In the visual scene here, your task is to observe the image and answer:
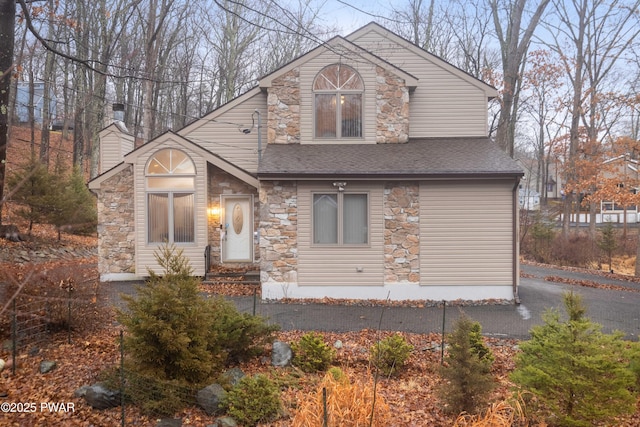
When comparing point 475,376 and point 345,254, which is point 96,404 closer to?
point 475,376

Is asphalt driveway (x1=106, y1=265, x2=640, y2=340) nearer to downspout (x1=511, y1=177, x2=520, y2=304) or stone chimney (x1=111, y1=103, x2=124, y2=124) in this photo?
downspout (x1=511, y1=177, x2=520, y2=304)

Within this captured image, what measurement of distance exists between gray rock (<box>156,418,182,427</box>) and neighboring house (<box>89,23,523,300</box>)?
591 centimetres

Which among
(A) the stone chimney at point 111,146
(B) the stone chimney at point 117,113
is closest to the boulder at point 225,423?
(A) the stone chimney at point 111,146

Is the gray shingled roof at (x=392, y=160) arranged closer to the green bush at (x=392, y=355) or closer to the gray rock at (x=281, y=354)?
the gray rock at (x=281, y=354)

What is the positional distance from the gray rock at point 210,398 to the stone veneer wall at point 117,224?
26.5 ft

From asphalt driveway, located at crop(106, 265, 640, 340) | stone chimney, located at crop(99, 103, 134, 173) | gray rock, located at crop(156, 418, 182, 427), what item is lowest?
asphalt driveway, located at crop(106, 265, 640, 340)

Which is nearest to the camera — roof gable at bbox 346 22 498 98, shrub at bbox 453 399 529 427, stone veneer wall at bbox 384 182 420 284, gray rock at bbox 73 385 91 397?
shrub at bbox 453 399 529 427

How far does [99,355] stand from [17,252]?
9982 mm

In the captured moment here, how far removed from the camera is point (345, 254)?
10.7 meters

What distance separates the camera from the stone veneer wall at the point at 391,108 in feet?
38.4

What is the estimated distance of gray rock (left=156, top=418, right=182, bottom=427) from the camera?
447 cm

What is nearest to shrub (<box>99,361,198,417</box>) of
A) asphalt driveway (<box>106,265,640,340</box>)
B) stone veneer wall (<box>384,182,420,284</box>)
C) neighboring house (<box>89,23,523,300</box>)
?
asphalt driveway (<box>106,265,640,340</box>)

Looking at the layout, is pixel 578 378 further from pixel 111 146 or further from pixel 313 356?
pixel 111 146

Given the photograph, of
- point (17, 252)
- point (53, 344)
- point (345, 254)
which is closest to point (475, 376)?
point (53, 344)
